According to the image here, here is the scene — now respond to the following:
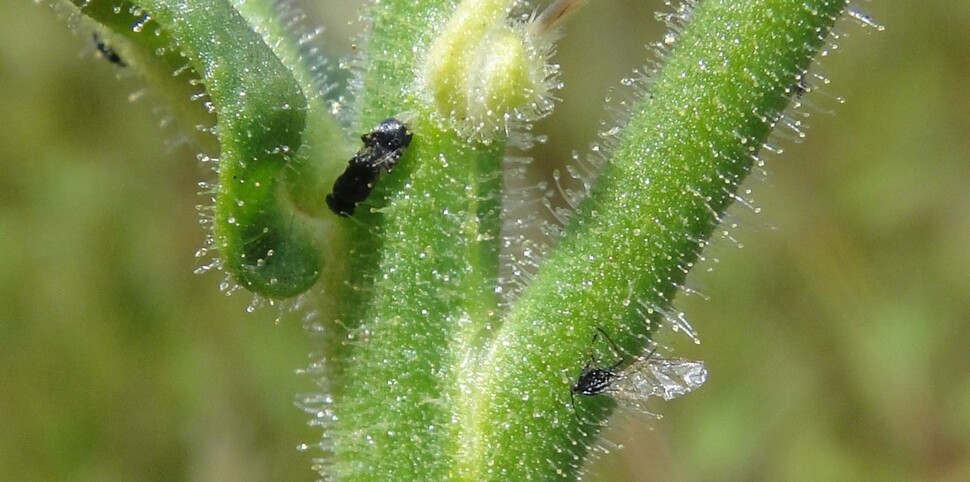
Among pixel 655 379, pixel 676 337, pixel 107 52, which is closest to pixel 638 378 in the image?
pixel 655 379

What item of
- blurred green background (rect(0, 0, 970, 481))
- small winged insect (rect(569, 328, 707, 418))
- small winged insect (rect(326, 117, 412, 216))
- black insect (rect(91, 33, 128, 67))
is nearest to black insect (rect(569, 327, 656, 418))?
small winged insect (rect(569, 328, 707, 418))

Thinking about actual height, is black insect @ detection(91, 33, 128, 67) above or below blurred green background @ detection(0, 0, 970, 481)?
A: above

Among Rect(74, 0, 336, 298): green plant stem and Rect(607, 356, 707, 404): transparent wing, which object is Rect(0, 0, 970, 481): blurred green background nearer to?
Rect(607, 356, 707, 404): transparent wing

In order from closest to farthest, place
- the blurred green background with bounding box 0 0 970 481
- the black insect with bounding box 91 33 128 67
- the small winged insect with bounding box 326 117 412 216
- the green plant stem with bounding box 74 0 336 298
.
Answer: the green plant stem with bounding box 74 0 336 298 → the small winged insect with bounding box 326 117 412 216 → the black insect with bounding box 91 33 128 67 → the blurred green background with bounding box 0 0 970 481

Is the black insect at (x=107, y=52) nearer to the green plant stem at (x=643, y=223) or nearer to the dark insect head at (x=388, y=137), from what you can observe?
the dark insect head at (x=388, y=137)

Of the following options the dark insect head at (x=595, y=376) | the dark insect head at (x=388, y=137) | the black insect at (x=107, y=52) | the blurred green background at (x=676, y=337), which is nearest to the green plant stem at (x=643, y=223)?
the dark insect head at (x=595, y=376)

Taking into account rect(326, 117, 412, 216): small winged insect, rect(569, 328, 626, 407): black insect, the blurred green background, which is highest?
rect(326, 117, 412, 216): small winged insect
